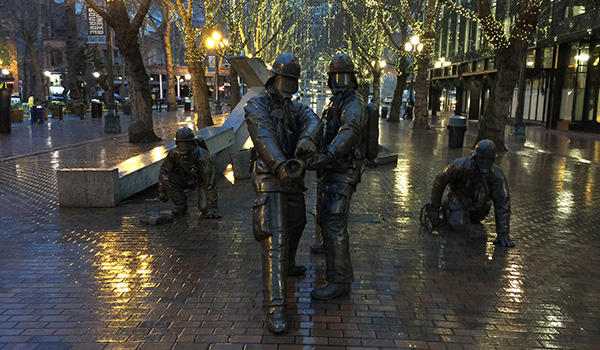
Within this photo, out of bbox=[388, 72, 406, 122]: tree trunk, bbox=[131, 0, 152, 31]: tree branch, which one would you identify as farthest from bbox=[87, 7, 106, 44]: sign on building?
bbox=[388, 72, 406, 122]: tree trunk

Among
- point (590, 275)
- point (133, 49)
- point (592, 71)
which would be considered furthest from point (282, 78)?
point (592, 71)

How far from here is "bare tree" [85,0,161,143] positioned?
1498 cm

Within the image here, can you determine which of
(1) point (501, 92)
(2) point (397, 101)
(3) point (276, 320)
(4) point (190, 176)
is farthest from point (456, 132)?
(2) point (397, 101)

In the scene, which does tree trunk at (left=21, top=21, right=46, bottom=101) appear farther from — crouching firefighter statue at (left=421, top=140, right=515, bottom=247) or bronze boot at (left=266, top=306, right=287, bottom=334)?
bronze boot at (left=266, top=306, right=287, bottom=334)

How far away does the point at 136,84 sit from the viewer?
52.2ft

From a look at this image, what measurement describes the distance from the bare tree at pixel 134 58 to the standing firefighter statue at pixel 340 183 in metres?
12.2

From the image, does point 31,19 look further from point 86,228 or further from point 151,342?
point 151,342

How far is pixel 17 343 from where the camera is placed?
371 centimetres

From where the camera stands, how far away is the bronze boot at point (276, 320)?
12.6ft

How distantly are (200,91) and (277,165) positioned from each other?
16492mm

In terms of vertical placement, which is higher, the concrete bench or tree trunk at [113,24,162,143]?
tree trunk at [113,24,162,143]

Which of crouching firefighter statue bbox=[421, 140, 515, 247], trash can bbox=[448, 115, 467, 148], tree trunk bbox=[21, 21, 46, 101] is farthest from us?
tree trunk bbox=[21, 21, 46, 101]

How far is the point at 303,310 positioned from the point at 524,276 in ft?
8.15

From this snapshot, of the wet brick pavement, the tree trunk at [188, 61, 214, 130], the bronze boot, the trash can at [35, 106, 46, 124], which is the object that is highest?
the tree trunk at [188, 61, 214, 130]
